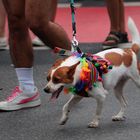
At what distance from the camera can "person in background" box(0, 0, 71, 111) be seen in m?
3.10

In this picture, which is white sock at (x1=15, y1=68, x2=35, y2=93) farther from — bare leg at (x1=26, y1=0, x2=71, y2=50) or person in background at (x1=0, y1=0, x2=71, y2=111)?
bare leg at (x1=26, y1=0, x2=71, y2=50)

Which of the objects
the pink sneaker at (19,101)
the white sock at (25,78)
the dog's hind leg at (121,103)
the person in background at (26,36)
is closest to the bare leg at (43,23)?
the person in background at (26,36)

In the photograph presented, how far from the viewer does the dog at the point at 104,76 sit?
8.75 ft

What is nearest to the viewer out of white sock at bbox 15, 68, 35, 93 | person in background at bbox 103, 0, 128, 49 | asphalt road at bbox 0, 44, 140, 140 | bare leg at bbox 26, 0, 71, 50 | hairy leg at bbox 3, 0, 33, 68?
asphalt road at bbox 0, 44, 140, 140

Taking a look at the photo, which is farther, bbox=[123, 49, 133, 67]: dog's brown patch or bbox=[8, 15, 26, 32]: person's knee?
bbox=[8, 15, 26, 32]: person's knee

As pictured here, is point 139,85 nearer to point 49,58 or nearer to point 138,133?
point 138,133

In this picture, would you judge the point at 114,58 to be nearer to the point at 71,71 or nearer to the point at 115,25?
the point at 71,71

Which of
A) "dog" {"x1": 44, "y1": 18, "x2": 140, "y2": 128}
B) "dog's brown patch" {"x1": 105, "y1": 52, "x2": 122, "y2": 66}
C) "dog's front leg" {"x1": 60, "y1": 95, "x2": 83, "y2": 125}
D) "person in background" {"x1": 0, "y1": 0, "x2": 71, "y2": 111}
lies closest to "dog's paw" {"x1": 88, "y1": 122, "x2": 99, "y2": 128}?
"dog" {"x1": 44, "y1": 18, "x2": 140, "y2": 128}

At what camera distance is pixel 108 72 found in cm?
285

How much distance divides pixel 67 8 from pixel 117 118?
195 inches

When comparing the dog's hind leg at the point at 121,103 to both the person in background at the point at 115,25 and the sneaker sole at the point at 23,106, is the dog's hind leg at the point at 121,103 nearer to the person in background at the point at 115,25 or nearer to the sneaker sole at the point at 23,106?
the sneaker sole at the point at 23,106

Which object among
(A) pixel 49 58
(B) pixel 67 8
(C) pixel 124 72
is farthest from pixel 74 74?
(B) pixel 67 8

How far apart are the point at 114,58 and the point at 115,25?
7.70 feet

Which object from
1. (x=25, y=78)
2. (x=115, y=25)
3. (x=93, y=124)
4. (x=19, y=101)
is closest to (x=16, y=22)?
(x=25, y=78)
